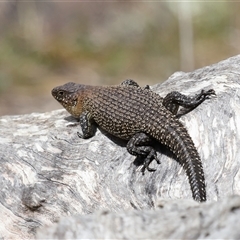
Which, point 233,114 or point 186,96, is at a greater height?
point 186,96

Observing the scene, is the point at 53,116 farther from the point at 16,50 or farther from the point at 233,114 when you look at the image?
the point at 16,50

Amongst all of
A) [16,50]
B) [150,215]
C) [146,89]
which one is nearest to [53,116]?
[146,89]

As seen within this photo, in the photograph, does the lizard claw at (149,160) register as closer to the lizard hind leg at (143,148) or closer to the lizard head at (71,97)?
the lizard hind leg at (143,148)

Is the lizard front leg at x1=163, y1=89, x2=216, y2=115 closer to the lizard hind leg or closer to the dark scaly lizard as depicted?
the dark scaly lizard

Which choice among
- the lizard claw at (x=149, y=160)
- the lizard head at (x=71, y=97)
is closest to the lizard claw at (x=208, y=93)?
the lizard claw at (x=149, y=160)

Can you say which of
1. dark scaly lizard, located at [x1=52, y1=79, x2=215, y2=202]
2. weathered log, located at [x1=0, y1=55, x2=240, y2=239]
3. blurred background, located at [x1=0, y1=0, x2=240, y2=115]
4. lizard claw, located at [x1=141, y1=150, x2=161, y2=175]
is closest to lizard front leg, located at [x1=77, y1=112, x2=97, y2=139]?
dark scaly lizard, located at [x1=52, y1=79, x2=215, y2=202]

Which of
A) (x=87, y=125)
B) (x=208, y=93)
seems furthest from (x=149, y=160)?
(x=87, y=125)
